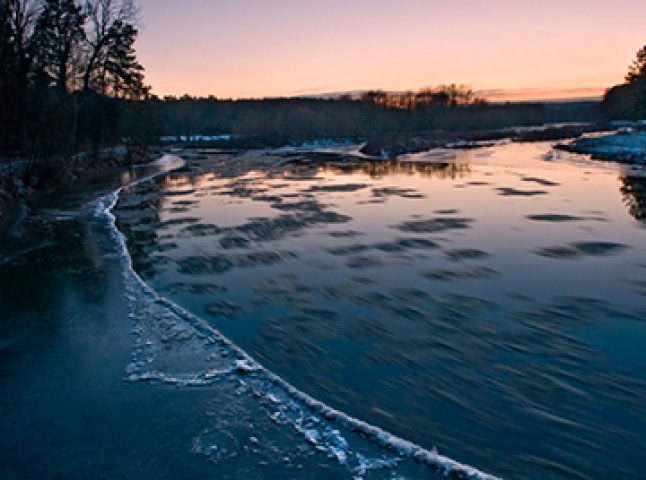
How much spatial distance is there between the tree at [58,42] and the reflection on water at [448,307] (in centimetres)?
2158

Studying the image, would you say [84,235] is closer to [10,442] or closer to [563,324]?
[10,442]

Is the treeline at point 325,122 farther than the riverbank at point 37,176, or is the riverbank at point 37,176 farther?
the treeline at point 325,122

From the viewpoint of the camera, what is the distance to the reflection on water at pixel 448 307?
5.18 meters

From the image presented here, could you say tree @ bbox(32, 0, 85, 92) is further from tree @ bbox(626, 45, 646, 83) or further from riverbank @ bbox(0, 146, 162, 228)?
tree @ bbox(626, 45, 646, 83)

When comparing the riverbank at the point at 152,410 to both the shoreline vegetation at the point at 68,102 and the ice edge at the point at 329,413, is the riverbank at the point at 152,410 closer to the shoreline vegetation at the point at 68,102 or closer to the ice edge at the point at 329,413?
the ice edge at the point at 329,413

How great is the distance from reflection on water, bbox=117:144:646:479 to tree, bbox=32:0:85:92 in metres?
21.6

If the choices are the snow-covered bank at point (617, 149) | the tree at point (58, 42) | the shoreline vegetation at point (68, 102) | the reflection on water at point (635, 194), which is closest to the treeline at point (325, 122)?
the shoreline vegetation at point (68, 102)

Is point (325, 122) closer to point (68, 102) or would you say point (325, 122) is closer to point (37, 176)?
point (68, 102)

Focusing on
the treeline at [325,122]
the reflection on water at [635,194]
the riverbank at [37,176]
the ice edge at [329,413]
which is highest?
the treeline at [325,122]

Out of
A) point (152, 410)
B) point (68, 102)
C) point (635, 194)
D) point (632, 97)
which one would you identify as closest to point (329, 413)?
point (152, 410)

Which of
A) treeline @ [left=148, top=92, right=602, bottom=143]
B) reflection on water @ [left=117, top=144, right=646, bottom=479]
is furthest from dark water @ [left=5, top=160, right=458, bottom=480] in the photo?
treeline @ [left=148, top=92, right=602, bottom=143]

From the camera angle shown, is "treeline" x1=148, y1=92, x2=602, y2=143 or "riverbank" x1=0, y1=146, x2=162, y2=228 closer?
"riverbank" x1=0, y1=146, x2=162, y2=228

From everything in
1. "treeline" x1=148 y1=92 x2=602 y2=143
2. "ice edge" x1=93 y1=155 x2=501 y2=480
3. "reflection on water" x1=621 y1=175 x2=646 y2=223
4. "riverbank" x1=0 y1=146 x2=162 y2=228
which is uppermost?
"treeline" x1=148 y1=92 x2=602 y2=143

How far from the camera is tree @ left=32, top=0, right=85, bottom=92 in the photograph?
→ 113ft
